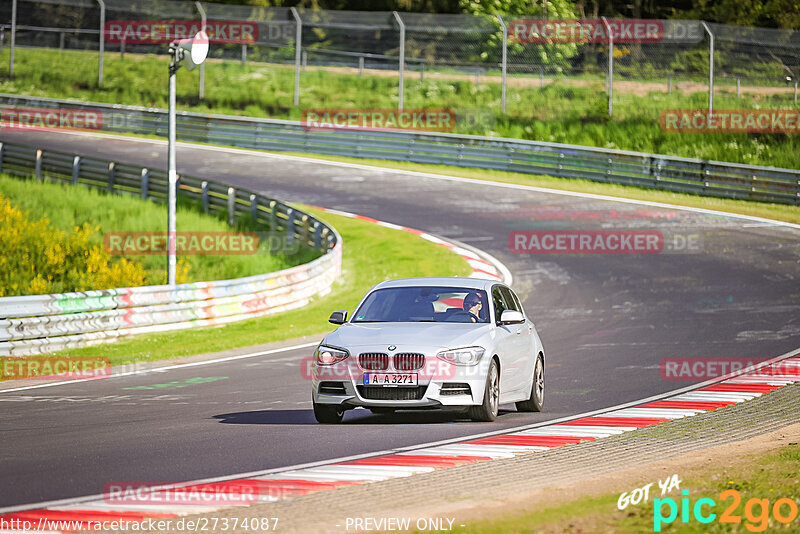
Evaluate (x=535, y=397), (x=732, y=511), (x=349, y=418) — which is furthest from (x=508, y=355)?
(x=732, y=511)

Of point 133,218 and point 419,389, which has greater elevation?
point 419,389

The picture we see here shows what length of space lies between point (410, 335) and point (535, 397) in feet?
6.98

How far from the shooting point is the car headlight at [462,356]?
10.3m

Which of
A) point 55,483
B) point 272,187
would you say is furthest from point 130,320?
point 272,187

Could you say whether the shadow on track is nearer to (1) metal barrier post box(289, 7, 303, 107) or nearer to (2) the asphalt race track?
(2) the asphalt race track

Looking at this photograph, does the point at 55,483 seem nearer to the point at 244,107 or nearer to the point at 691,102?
the point at 691,102

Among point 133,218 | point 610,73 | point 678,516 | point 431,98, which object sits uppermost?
point 610,73

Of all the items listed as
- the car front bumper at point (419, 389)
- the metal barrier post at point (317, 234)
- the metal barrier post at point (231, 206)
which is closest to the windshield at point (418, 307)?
the car front bumper at point (419, 389)

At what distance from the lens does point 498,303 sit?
38.8 ft

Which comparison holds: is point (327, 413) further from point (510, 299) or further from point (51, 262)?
point (51, 262)

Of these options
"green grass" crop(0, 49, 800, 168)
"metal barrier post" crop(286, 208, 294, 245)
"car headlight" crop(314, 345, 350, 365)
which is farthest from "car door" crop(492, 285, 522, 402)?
"green grass" crop(0, 49, 800, 168)

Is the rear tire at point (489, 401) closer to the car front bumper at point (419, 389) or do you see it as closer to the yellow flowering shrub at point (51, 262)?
the car front bumper at point (419, 389)

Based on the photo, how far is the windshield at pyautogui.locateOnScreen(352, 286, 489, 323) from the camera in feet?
37.0

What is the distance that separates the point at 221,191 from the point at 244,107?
15969 mm
